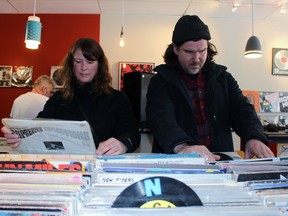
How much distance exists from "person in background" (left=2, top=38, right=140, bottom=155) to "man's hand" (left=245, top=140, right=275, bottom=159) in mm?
550

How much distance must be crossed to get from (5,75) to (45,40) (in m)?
0.82

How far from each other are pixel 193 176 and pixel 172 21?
425cm

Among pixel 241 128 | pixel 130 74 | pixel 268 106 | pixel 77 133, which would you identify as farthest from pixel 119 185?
pixel 268 106

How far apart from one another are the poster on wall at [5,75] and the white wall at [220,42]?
149cm

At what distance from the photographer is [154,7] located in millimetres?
4211

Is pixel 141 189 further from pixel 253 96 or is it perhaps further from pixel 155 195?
pixel 253 96

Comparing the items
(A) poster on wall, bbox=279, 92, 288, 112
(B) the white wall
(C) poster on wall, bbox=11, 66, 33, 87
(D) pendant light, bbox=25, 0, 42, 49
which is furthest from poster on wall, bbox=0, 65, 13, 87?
(A) poster on wall, bbox=279, 92, 288, 112

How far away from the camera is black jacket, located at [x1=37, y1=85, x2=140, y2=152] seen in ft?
4.97

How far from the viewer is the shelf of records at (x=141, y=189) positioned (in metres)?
0.41

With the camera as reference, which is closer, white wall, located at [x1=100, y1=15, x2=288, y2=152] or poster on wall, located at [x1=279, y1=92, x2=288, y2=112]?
white wall, located at [x1=100, y1=15, x2=288, y2=152]

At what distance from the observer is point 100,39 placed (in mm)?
4480

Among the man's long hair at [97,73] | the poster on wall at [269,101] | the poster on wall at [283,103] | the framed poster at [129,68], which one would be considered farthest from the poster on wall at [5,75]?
the poster on wall at [283,103]

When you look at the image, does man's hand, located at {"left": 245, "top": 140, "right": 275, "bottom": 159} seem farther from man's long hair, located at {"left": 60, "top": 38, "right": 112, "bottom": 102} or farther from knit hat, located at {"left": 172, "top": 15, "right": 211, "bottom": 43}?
man's long hair, located at {"left": 60, "top": 38, "right": 112, "bottom": 102}

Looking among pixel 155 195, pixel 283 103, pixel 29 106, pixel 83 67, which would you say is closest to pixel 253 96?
pixel 283 103
